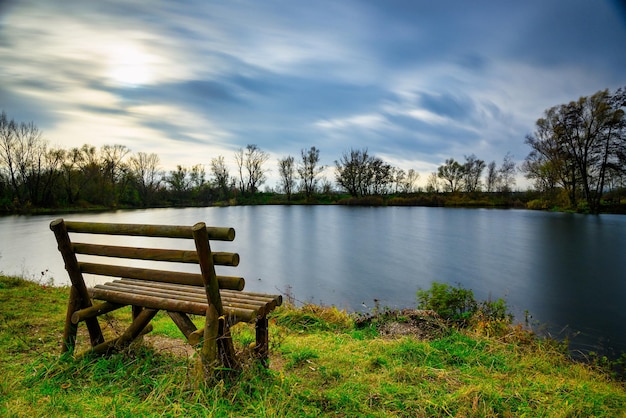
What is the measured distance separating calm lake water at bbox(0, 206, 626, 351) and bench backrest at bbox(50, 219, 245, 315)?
7545 mm

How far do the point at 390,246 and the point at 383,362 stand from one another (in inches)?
691

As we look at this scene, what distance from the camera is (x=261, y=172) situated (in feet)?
243

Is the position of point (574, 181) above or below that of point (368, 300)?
above

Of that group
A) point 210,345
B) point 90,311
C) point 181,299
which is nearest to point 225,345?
point 210,345

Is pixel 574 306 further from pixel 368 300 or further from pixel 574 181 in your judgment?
pixel 574 181

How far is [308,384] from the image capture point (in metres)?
3.19

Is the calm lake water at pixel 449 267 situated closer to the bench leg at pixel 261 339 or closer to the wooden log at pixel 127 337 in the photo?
the bench leg at pixel 261 339

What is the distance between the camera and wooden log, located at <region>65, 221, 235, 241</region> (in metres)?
2.53

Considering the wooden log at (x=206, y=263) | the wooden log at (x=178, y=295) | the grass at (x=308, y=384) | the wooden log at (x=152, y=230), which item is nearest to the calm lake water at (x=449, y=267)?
the grass at (x=308, y=384)

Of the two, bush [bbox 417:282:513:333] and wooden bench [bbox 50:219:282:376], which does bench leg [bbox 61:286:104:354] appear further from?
A: bush [bbox 417:282:513:333]

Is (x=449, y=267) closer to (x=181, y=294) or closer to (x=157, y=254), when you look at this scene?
(x=181, y=294)

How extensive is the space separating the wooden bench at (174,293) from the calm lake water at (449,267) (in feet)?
23.7

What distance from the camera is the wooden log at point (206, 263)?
2.49 metres

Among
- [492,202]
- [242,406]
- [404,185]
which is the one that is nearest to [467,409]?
[242,406]
